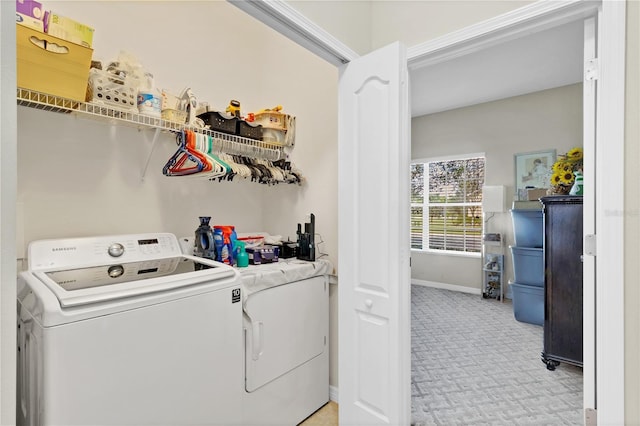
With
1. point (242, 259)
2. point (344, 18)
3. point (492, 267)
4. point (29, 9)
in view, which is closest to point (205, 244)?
point (242, 259)

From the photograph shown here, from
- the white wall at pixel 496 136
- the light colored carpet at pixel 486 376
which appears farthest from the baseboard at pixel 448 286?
the light colored carpet at pixel 486 376

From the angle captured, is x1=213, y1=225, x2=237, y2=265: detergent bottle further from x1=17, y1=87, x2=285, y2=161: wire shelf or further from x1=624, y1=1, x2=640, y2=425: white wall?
x1=624, y1=1, x2=640, y2=425: white wall

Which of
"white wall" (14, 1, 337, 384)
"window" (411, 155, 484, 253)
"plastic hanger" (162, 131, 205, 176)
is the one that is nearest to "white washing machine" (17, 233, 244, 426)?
"white wall" (14, 1, 337, 384)

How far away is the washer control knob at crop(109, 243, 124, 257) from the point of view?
1.51 m

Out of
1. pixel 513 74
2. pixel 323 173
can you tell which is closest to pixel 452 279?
pixel 513 74

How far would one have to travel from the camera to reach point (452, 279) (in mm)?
5262

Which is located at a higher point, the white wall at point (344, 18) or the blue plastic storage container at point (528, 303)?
the white wall at point (344, 18)

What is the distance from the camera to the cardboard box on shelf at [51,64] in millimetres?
1165

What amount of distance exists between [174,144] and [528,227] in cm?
395

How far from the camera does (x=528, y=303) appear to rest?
3.72 meters

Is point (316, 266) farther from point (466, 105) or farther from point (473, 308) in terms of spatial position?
point (466, 105)

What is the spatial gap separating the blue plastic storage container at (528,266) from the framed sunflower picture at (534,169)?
3.03 ft

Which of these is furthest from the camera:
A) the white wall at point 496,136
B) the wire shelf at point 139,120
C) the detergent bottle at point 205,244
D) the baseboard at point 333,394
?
the white wall at point 496,136
